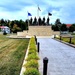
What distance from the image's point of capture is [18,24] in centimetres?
10312

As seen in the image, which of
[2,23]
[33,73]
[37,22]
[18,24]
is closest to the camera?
[33,73]

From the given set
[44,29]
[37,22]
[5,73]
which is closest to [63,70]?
[5,73]

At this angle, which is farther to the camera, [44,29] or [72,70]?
[44,29]

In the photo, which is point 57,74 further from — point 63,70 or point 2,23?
point 2,23

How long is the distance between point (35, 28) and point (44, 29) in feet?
9.37

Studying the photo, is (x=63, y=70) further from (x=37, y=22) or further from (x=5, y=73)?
(x=37, y=22)

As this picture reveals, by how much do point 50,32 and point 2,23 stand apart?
249 ft

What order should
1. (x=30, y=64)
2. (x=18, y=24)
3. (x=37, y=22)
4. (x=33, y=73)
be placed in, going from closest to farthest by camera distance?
1. (x=33, y=73)
2. (x=30, y=64)
3. (x=37, y=22)
4. (x=18, y=24)

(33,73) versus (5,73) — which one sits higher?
(33,73)

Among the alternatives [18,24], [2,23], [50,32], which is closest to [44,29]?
[50,32]

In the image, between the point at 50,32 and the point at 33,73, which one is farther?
the point at 50,32

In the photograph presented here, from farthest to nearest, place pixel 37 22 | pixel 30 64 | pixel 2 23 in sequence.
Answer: pixel 2 23, pixel 37 22, pixel 30 64


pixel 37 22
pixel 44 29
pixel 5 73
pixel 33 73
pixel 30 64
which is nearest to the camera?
pixel 33 73

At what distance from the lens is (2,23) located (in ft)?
441
